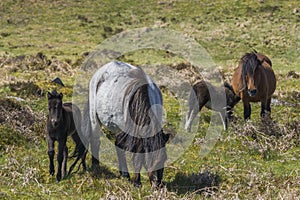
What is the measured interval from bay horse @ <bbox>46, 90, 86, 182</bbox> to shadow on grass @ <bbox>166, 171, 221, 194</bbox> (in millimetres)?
1802

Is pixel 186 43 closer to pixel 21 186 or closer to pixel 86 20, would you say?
pixel 86 20

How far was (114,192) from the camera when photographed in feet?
22.7

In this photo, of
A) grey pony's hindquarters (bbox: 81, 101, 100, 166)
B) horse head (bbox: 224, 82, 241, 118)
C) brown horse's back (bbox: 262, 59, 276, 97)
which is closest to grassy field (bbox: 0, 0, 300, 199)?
grey pony's hindquarters (bbox: 81, 101, 100, 166)

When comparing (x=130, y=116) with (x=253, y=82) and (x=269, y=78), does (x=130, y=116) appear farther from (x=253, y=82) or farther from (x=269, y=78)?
(x=269, y=78)

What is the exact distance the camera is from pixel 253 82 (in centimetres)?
1154

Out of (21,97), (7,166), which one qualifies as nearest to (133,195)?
(7,166)

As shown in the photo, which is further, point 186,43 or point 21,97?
point 186,43

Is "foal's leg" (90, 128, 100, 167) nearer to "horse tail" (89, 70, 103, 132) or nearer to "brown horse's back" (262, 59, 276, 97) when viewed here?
"horse tail" (89, 70, 103, 132)

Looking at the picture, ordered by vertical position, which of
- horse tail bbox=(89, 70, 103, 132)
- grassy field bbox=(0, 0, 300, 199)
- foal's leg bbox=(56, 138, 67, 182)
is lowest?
grassy field bbox=(0, 0, 300, 199)

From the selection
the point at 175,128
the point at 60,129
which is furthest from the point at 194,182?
the point at 175,128

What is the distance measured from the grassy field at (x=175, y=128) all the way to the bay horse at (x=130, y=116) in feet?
1.34

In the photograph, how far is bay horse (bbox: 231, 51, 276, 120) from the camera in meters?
11.5

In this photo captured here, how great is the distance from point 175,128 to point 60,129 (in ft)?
14.7

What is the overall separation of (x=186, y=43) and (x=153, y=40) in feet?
9.20
